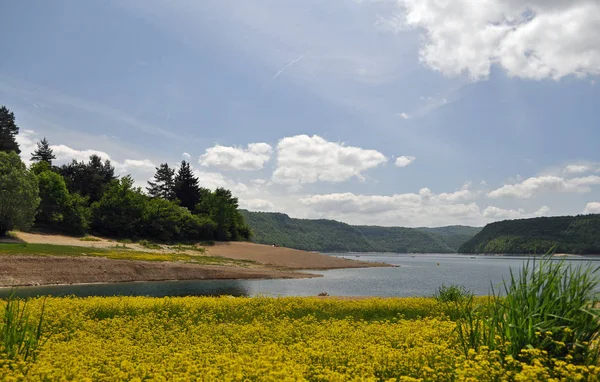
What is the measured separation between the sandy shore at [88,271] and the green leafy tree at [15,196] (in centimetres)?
2490

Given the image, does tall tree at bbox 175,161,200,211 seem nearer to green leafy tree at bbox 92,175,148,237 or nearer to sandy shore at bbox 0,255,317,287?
green leafy tree at bbox 92,175,148,237

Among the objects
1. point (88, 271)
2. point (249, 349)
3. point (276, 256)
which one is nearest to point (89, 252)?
point (88, 271)

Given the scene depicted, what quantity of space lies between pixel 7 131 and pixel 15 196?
157 ft

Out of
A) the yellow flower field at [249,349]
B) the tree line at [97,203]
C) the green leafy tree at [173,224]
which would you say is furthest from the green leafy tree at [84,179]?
the yellow flower field at [249,349]

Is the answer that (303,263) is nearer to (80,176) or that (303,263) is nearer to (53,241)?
(53,241)

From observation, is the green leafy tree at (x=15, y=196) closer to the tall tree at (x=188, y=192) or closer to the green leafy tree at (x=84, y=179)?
the green leafy tree at (x=84, y=179)

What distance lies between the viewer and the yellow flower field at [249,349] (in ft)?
29.7

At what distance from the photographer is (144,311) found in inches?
811

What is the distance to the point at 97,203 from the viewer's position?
92875 mm

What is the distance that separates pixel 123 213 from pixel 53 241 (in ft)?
63.8

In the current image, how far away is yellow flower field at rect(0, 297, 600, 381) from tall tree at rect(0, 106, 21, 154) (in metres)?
94.3

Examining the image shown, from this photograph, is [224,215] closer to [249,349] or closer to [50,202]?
[50,202]

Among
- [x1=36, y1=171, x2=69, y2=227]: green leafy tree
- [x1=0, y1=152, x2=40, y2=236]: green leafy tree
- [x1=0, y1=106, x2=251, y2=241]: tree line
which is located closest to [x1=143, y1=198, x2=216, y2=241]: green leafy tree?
[x1=0, y1=106, x2=251, y2=241]: tree line

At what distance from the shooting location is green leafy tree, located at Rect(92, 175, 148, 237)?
298ft
